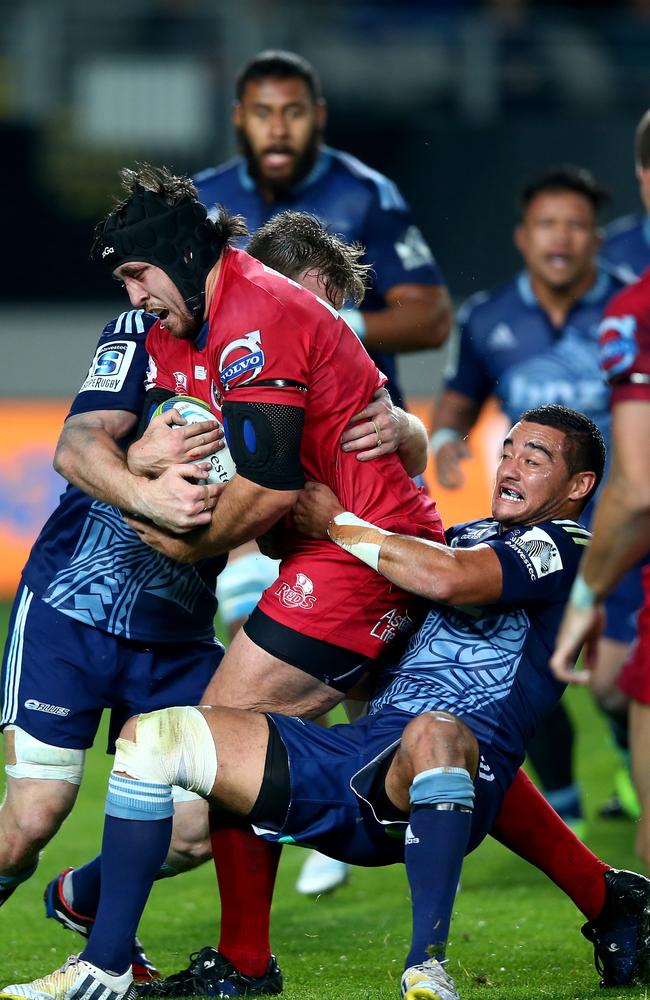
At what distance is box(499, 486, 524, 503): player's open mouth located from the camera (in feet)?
13.8

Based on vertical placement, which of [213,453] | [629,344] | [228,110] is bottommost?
[213,453]

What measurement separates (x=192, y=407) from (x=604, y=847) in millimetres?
3237

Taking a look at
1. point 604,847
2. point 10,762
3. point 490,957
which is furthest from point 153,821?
point 604,847

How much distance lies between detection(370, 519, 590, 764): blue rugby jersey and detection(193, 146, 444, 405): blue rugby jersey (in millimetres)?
2109

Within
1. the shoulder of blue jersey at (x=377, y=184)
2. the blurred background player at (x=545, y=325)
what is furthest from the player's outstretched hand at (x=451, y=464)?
the shoulder of blue jersey at (x=377, y=184)

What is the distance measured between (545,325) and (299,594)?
3.57 meters

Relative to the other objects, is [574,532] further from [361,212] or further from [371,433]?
[361,212]

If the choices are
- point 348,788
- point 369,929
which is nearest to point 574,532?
point 348,788

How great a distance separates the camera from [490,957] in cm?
475

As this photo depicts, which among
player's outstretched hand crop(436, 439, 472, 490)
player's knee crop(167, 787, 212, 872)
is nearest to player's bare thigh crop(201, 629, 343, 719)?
player's knee crop(167, 787, 212, 872)

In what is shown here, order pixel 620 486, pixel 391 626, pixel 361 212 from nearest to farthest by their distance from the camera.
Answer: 1. pixel 620 486
2. pixel 391 626
3. pixel 361 212

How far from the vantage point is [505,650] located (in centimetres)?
409

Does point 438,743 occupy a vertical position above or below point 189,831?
above

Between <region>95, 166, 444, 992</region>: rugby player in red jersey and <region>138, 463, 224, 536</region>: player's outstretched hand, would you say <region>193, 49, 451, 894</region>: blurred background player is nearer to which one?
<region>95, 166, 444, 992</region>: rugby player in red jersey
